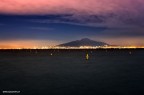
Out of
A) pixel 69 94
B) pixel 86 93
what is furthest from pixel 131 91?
pixel 69 94

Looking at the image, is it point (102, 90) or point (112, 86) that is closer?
point (102, 90)

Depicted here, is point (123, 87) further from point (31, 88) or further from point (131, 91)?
point (31, 88)

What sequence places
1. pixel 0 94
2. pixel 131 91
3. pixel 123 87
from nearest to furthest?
pixel 0 94, pixel 131 91, pixel 123 87

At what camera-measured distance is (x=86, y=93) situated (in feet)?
84.7

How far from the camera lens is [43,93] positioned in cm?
2577

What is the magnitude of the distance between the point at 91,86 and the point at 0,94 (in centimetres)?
1041

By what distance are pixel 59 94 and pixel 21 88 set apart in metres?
5.13

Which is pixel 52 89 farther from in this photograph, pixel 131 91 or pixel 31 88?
pixel 131 91

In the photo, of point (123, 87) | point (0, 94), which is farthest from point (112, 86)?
point (0, 94)

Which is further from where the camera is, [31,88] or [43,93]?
[31,88]

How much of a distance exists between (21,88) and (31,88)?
1142mm

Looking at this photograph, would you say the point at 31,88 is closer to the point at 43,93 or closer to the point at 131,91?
the point at 43,93

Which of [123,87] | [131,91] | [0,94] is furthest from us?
[123,87]

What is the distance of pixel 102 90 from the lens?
2730 cm
